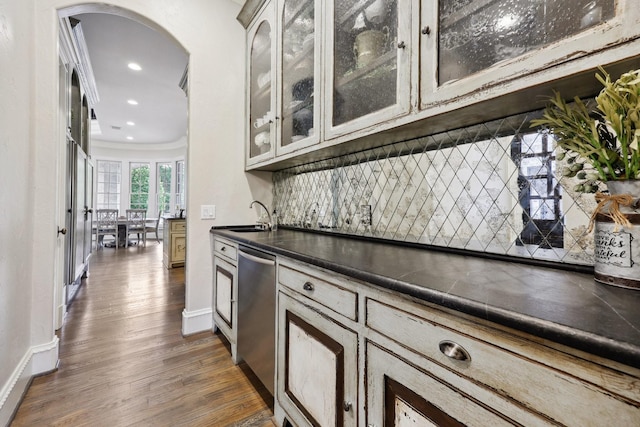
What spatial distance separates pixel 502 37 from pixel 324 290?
1.02 metres

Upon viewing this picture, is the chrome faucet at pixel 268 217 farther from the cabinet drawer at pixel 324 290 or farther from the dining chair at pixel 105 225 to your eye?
the dining chair at pixel 105 225

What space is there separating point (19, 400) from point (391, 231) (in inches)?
86.6

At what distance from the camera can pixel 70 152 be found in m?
2.94

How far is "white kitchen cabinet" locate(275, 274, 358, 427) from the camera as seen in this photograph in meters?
0.95

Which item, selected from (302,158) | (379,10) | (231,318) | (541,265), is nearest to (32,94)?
(302,158)

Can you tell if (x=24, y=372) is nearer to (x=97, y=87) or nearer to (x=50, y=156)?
(x=50, y=156)

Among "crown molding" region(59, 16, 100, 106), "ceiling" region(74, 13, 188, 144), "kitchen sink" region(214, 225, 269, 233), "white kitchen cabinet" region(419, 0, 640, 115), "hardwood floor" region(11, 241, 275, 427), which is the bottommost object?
"hardwood floor" region(11, 241, 275, 427)

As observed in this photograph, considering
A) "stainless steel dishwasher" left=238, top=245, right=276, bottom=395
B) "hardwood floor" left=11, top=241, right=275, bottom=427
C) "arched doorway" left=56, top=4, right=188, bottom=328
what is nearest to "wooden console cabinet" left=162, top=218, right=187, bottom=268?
"arched doorway" left=56, top=4, right=188, bottom=328

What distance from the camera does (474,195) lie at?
1.19m

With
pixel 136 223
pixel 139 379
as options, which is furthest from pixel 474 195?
pixel 136 223

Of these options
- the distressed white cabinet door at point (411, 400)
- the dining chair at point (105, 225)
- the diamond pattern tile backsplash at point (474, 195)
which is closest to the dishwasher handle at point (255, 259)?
the diamond pattern tile backsplash at point (474, 195)

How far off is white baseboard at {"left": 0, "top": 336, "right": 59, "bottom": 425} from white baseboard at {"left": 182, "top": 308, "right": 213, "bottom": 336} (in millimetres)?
781

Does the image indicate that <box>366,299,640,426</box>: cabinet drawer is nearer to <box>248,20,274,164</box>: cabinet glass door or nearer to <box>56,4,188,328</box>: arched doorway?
<box>248,20,274,164</box>: cabinet glass door

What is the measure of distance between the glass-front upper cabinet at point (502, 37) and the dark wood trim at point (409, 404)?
93 cm
